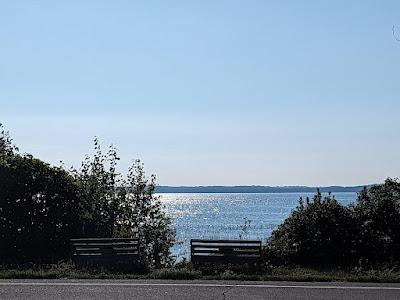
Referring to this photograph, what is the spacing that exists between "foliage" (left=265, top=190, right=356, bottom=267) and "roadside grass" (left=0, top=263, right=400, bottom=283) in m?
2.02

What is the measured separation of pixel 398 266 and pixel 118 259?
720 cm

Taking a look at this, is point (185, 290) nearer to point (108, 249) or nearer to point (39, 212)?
point (108, 249)

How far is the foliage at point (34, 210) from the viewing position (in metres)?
19.8

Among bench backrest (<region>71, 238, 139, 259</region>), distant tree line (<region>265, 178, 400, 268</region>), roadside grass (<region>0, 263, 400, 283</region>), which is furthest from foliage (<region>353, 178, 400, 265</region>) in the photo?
bench backrest (<region>71, 238, 139, 259</region>)

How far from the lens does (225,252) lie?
624 inches

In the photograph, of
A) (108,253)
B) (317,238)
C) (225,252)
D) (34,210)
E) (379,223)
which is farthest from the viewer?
(34,210)

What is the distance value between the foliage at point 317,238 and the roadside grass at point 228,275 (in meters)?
2.02

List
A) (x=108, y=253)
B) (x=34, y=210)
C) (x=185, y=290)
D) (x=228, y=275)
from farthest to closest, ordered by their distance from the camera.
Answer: (x=34, y=210), (x=108, y=253), (x=228, y=275), (x=185, y=290)

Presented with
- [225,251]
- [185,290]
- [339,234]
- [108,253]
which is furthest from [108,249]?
[339,234]

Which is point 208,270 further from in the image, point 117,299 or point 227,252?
point 117,299

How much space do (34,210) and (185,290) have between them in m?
9.34

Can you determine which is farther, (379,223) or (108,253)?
(379,223)

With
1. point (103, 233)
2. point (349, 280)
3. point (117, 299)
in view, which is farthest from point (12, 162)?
point (349, 280)

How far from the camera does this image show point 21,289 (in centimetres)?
1282
